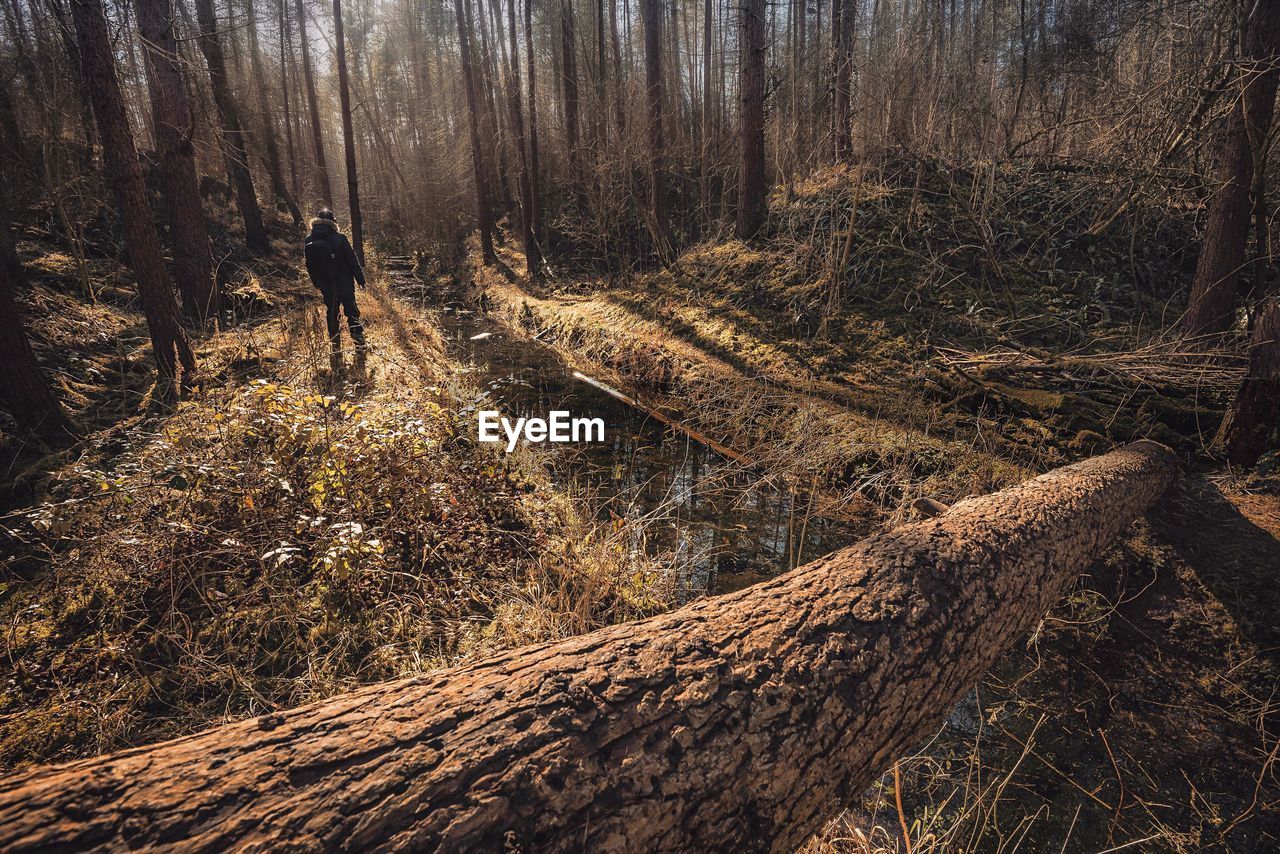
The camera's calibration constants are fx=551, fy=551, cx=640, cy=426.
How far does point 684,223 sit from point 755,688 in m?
11.4

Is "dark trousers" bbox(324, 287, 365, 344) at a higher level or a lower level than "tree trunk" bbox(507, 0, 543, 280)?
lower

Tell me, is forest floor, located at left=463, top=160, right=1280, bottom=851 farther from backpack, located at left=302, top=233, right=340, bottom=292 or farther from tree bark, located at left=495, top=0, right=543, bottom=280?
tree bark, located at left=495, top=0, right=543, bottom=280

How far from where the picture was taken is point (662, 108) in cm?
1147

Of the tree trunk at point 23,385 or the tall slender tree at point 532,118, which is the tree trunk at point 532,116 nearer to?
the tall slender tree at point 532,118

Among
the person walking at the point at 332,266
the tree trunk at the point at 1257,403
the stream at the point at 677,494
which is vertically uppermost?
the person walking at the point at 332,266

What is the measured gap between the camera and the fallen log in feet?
3.47

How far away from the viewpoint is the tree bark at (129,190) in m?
4.59

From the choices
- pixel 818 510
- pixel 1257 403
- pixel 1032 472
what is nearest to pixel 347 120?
pixel 818 510

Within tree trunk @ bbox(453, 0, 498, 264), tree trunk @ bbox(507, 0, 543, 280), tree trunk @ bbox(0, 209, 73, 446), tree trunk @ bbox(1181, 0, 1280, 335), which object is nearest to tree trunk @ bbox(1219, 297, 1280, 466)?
tree trunk @ bbox(1181, 0, 1280, 335)

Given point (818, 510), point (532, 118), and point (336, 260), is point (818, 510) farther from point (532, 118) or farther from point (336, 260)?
point (532, 118)

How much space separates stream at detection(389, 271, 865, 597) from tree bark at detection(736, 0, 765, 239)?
13.6ft

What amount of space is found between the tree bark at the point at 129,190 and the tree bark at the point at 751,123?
7.40 m

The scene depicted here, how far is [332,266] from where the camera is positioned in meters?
7.04

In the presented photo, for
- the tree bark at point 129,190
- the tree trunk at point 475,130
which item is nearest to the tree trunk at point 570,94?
the tree trunk at point 475,130
